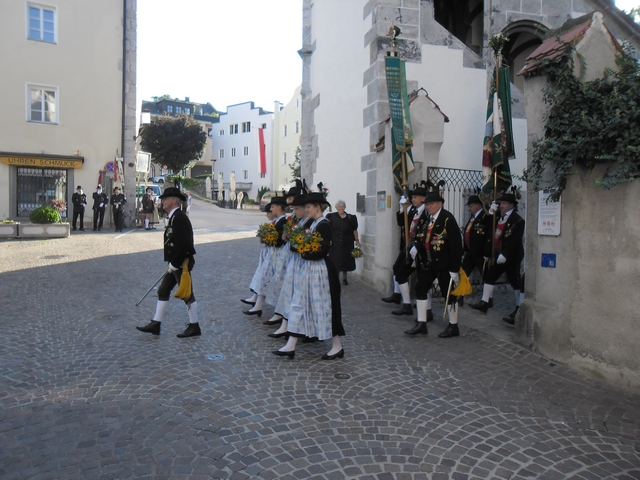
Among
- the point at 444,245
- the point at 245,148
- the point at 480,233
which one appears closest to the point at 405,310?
the point at 444,245

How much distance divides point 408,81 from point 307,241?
6274 millimetres

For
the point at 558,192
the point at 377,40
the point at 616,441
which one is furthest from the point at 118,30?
the point at 616,441

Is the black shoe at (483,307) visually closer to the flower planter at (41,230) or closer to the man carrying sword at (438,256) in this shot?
the man carrying sword at (438,256)

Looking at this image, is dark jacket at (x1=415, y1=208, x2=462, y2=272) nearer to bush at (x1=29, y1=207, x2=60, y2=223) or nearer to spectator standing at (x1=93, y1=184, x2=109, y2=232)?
bush at (x1=29, y1=207, x2=60, y2=223)

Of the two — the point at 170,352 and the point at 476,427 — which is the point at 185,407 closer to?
the point at 170,352

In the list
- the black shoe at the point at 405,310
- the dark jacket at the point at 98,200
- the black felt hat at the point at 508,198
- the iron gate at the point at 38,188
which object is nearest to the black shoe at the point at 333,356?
the black shoe at the point at 405,310

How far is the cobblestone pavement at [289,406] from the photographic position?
3359mm

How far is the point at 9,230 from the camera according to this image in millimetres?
16719

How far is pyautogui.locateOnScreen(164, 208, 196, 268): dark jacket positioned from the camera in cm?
616

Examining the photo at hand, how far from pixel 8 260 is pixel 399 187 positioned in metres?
9.42

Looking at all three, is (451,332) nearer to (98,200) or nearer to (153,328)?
(153,328)

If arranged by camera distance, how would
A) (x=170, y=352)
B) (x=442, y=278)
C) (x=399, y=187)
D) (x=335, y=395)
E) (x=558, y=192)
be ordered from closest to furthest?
(x=335, y=395) → (x=558, y=192) → (x=170, y=352) → (x=442, y=278) → (x=399, y=187)

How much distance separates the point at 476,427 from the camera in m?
3.92

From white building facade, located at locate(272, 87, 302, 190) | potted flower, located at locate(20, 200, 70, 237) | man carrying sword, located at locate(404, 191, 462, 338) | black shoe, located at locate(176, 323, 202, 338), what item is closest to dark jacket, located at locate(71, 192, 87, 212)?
potted flower, located at locate(20, 200, 70, 237)
